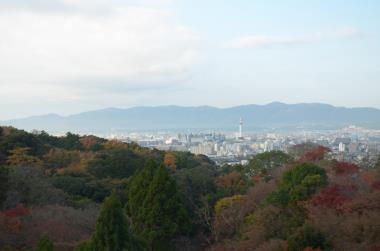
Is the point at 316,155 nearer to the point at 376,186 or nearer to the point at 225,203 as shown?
the point at 225,203

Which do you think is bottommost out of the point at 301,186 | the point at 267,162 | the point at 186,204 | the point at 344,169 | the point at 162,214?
the point at 186,204

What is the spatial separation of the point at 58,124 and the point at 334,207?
106 meters

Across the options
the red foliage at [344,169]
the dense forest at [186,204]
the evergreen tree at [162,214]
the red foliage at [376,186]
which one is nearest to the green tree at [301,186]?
the dense forest at [186,204]

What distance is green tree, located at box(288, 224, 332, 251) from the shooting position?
10719 millimetres

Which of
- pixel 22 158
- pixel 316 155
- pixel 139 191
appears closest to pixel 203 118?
pixel 22 158

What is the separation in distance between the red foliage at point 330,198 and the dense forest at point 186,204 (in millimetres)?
31

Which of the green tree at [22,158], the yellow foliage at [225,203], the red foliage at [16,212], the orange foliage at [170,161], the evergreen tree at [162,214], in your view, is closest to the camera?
the red foliage at [16,212]

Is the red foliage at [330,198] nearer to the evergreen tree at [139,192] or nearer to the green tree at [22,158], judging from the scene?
the evergreen tree at [139,192]

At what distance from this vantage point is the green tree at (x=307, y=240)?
35.2 ft

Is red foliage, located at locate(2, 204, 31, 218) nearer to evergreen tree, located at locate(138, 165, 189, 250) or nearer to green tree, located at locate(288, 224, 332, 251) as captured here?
evergreen tree, located at locate(138, 165, 189, 250)

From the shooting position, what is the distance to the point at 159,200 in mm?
17625

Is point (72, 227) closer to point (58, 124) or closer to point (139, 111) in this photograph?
point (58, 124)

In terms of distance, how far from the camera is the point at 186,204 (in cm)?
2147

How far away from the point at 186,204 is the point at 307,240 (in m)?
11.0
